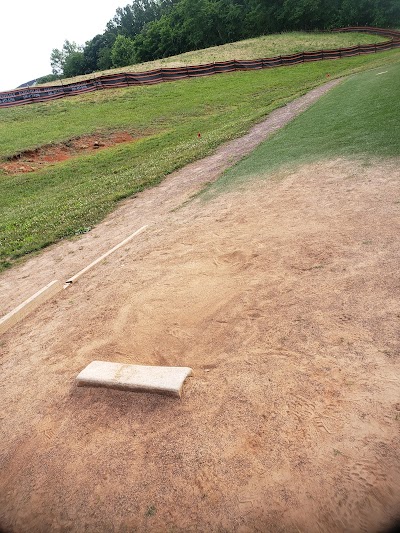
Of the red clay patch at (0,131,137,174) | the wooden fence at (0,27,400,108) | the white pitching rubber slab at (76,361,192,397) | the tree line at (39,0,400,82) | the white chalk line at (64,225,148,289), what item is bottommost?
the white chalk line at (64,225,148,289)

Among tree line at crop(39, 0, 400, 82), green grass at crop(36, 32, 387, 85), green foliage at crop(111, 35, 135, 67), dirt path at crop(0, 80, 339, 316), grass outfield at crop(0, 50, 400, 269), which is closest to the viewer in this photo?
dirt path at crop(0, 80, 339, 316)

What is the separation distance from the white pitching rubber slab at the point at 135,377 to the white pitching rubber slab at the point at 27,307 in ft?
8.00

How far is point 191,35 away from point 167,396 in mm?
87760

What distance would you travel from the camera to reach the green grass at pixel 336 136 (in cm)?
961

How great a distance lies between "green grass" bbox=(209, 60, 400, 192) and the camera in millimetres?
9609

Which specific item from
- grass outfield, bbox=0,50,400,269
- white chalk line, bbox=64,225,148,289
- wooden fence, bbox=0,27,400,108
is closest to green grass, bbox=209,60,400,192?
white chalk line, bbox=64,225,148,289

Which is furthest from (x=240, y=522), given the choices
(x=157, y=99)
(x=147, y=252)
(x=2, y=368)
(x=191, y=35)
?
(x=191, y=35)

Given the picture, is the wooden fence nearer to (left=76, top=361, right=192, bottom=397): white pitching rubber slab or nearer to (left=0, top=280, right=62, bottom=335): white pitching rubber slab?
(left=0, top=280, right=62, bottom=335): white pitching rubber slab

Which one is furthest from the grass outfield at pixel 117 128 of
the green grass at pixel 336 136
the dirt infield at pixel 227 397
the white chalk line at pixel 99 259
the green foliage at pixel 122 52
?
the green foliage at pixel 122 52

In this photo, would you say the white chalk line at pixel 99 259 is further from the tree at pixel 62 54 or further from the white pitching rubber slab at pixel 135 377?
the tree at pixel 62 54

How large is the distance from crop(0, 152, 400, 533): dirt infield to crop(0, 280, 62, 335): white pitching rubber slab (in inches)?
6.9

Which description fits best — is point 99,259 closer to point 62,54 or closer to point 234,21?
point 234,21

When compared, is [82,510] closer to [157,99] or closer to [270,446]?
[270,446]

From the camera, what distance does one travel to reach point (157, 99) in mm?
29625
